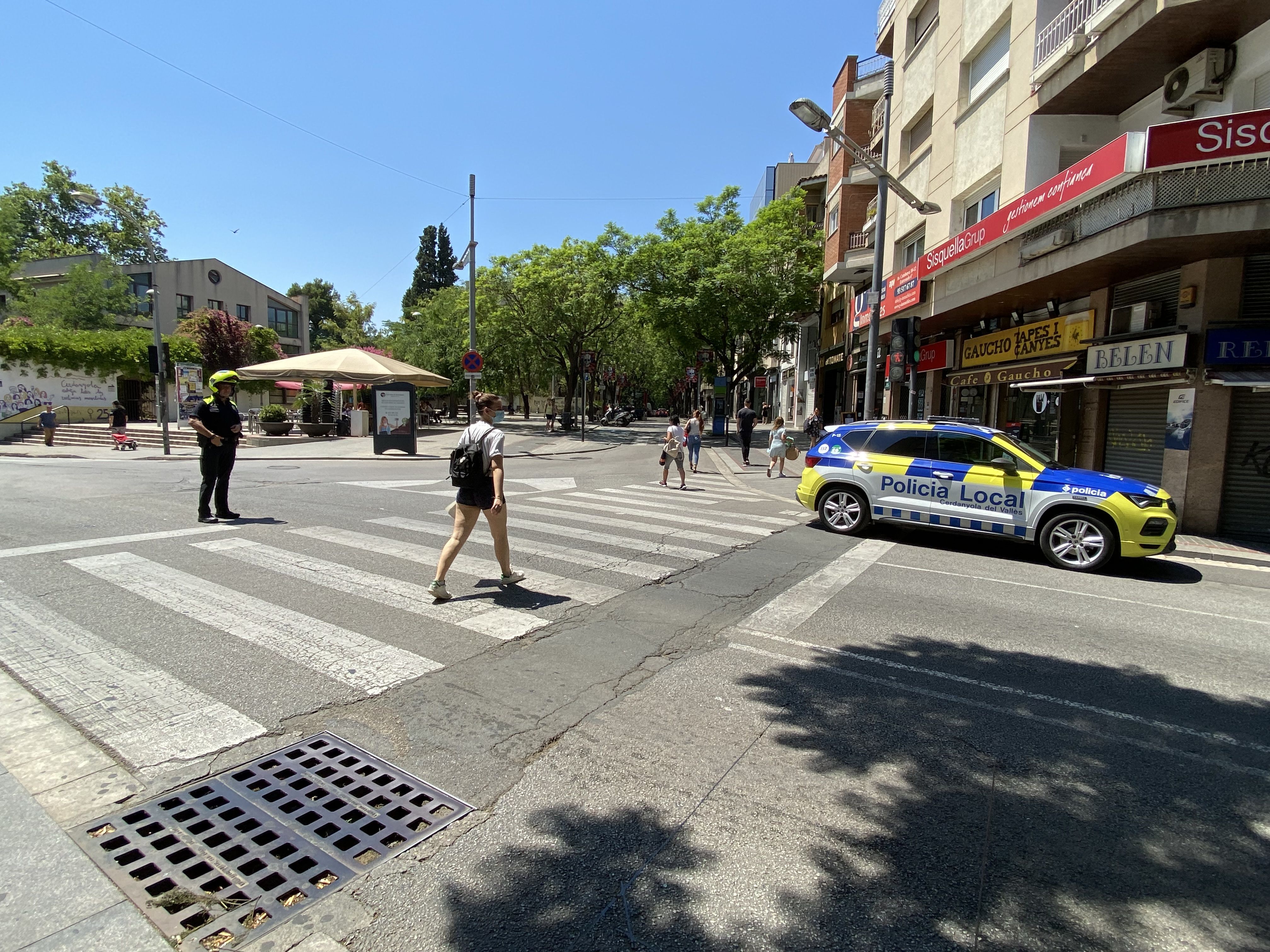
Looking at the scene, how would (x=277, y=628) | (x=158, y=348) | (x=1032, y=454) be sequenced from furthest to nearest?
(x=158, y=348), (x=1032, y=454), (x=277, y=628)

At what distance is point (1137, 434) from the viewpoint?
11766 millimetres

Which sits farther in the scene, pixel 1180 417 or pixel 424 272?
pixel 424 272

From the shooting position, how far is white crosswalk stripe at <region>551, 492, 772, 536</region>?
9.34 meters

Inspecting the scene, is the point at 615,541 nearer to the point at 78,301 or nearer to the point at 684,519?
the point at 684,519

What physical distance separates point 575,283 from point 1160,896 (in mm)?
33229

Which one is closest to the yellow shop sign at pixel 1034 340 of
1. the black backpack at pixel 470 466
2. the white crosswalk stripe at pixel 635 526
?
the white crosswalk stripe at pixel 635 526

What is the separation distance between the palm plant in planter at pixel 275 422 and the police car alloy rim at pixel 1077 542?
2615 centimetres

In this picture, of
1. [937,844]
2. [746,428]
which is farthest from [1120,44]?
[937,844]

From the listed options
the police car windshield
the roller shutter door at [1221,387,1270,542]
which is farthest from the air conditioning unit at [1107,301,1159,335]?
the police car windshield

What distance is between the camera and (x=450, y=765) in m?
3.17

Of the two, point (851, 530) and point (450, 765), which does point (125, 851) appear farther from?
point (851, 530)

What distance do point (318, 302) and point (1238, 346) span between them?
82914 mm

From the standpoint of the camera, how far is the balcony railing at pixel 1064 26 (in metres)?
11.0

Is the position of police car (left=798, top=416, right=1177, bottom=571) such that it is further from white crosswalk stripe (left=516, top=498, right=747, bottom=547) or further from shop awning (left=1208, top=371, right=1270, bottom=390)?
shop awning (left=1208, top=371, right=1270, bottom=390)
